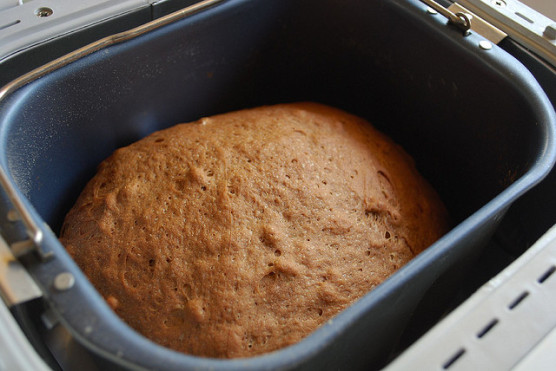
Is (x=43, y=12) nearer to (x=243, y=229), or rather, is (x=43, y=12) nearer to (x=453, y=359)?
(x=243, y=229)

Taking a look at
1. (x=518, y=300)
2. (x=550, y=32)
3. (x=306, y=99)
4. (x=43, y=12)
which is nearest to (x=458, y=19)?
(x=550, y=32)

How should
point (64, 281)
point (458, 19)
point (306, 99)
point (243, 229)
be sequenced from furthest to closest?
point (306, 99) → point (458, 19) → point (243, 229) → point (64, 281)

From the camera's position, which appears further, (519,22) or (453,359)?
(519,22)

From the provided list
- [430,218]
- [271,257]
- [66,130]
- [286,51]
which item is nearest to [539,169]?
[430,218]

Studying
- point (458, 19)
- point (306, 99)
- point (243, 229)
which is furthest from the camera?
point (306, 99)

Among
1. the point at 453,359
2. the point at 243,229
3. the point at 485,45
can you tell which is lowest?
the point at 243,229

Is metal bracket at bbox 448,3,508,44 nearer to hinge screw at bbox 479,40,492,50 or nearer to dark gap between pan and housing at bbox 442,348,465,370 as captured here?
hinge screw at bbox 479,40,492,50

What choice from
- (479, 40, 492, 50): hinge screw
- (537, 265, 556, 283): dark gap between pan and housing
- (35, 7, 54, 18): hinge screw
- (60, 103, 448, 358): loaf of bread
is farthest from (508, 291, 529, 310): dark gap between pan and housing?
(35, 7, 54, 18): hinge screw

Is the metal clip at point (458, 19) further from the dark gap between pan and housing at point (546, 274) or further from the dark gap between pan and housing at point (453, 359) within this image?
the dark gap between pan and housing at point (453, 359)
